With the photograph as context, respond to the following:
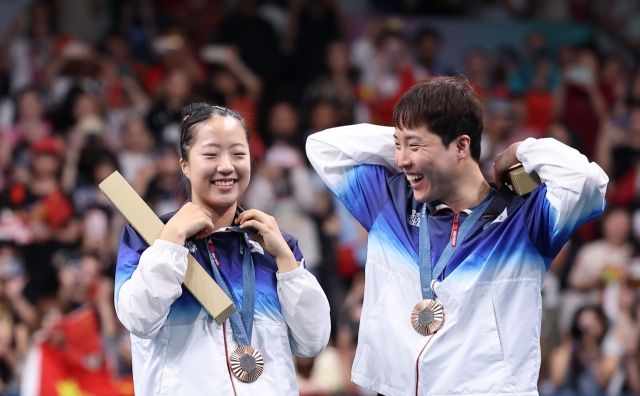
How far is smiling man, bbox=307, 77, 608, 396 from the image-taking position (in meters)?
3.50

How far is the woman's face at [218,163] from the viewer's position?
11.8ft

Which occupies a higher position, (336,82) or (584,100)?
(336,82)

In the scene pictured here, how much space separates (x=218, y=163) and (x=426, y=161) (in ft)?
2.59

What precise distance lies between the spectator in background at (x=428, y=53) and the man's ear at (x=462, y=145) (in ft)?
22.7

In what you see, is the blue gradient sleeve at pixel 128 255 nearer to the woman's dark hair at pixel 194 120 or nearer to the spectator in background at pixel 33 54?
the woman's dark hair at pixel 194 120

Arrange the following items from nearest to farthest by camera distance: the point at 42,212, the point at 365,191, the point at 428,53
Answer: the point at 365,191 → the point at 42,212 → the point at 428,53

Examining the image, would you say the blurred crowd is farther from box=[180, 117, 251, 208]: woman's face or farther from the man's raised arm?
box=[180, 117, 251, 208]: woman's face

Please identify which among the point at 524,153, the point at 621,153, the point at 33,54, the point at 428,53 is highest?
the point at 33,54

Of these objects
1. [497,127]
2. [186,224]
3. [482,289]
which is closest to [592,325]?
[497,127]

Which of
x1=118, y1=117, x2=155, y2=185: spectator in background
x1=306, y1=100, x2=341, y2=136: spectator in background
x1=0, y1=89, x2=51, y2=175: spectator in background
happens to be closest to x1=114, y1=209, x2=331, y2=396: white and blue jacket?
x1=118, y1=117, x2=155, y2=185: spectator in background

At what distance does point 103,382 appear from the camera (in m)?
6.88

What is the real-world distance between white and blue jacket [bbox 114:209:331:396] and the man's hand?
84 centimetres

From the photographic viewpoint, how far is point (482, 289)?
3.58m

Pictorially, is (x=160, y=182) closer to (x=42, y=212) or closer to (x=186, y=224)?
(x=42, y=212)
